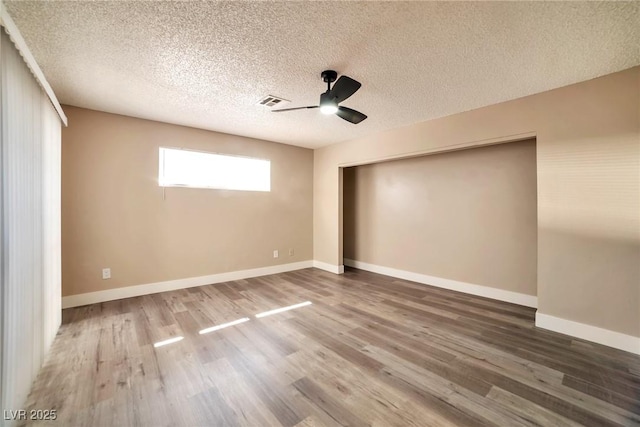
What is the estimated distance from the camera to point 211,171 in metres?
4.16

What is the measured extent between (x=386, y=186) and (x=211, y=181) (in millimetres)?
3108

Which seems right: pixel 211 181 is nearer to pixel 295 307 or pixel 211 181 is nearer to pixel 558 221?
pixel 295 307

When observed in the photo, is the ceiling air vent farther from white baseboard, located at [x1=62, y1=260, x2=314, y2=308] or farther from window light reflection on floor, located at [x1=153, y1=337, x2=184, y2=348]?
white baseboard, located at [x1=62, y1=260, x2=314, y2=308]

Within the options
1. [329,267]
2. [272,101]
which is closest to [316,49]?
[272,101]

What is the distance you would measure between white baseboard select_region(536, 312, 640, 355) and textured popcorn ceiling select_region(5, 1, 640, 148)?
236cm

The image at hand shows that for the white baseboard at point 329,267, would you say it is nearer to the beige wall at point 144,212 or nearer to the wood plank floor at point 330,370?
the beige wall at point 144,212

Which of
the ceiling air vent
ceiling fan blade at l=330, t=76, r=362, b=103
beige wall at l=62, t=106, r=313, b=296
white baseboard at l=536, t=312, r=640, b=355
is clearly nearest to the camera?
ceiling fan blade at l=330, t=76, r=362, b=103

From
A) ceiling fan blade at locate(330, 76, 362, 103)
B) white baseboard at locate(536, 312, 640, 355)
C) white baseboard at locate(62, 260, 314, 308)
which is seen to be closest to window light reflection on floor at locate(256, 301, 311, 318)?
white baseboard at locate(62, 260, 314, 308)

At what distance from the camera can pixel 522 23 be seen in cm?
169

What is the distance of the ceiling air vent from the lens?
284cm

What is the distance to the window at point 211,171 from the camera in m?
3.78

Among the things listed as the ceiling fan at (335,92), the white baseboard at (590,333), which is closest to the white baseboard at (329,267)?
the white baseboard at (590,333)

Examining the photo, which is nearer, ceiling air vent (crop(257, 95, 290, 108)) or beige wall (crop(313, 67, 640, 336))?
beige wall (crop(313, 67, 640, 336))

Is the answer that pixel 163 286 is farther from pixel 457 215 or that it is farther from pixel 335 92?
pixel 457 215
